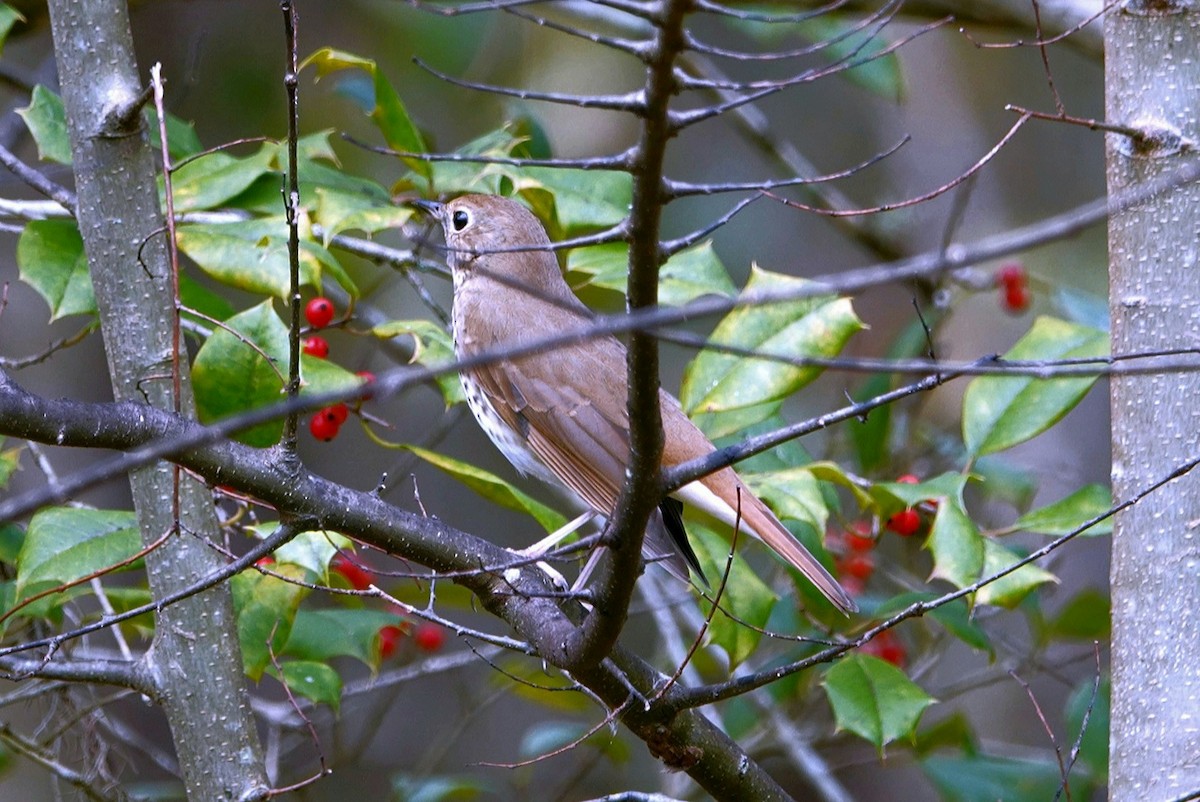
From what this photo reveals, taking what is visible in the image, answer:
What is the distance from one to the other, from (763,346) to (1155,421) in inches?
42.1

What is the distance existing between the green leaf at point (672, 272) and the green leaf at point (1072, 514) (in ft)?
3.25

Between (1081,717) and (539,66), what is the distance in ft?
16.8

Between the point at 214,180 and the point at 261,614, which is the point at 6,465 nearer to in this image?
the point at 261,614

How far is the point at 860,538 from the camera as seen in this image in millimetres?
4055

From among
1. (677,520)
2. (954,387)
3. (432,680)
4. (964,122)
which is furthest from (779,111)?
(677,520)

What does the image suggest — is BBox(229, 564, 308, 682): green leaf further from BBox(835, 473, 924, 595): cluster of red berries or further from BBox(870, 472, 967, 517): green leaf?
BBox(835, 473, 924, 595): cluster of red berries

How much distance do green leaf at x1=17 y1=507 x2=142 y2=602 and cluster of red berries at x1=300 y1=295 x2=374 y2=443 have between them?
562 mm

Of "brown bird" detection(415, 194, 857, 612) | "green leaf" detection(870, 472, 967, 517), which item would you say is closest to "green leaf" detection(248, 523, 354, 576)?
"brown bird" detection(415, 194, 857, 612)

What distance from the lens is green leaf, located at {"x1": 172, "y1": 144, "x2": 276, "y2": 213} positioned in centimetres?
333

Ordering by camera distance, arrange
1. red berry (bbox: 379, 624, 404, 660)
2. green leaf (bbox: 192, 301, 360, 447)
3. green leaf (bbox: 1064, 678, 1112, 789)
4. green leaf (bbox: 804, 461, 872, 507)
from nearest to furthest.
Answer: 1. green leaf (bbox: 192, 301, 360, 447)
2. green leaf (bbox: 804, 461, 872, 507)
3. green leaf (bbox: 1064, 678, 1112, 789)
4. red berry (bbox: 379, 624, 404, 660)

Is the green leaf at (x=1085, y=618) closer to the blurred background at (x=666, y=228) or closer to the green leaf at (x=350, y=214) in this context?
the blurred background at (x=666, y=228)

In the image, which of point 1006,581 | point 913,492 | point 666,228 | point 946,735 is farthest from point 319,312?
point 666,228

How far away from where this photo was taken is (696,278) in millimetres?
3648

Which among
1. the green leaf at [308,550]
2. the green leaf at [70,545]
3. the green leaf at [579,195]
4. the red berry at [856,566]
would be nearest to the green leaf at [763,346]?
the green leaf at [579,195]
